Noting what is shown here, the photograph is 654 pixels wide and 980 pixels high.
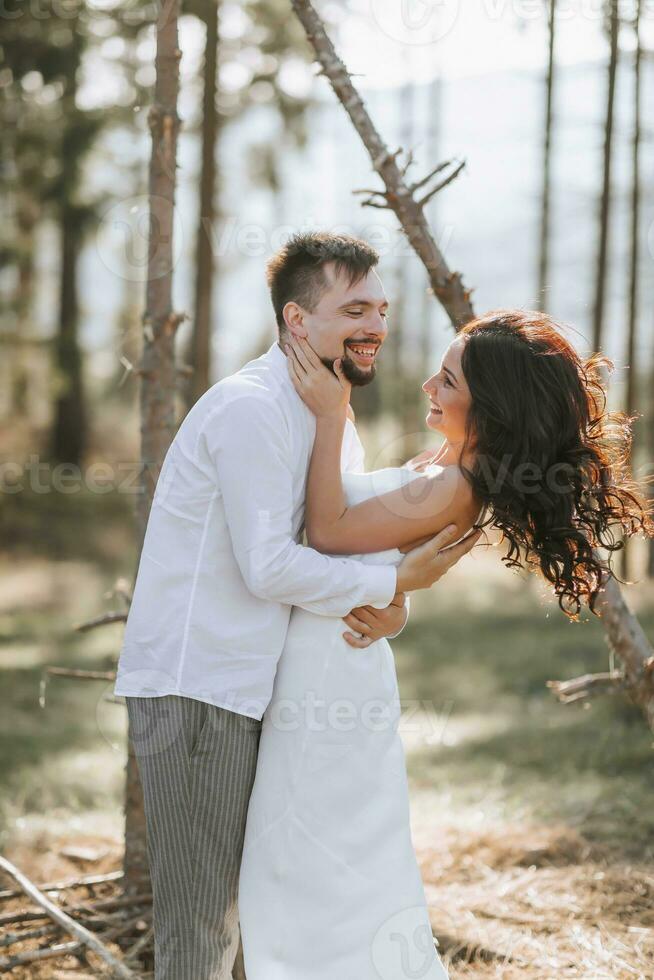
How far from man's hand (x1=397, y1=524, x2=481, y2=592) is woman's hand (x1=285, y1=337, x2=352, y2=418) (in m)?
0.44

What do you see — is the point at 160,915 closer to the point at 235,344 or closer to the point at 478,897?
the point at 478,897

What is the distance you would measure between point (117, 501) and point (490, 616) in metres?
7.91

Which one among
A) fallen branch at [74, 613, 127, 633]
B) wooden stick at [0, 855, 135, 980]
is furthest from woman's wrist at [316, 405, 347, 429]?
wooden stick at [0, 855, 135, 980]

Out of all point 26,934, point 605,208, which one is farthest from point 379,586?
point 605,208

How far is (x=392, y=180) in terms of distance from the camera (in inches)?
147

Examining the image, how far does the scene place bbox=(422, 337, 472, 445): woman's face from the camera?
2861 millimetres

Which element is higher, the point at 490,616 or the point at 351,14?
the point at 351,14

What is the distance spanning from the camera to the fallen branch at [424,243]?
3.65 metres

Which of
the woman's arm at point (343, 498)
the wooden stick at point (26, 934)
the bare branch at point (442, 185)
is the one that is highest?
the bare branch at point (442, 185)

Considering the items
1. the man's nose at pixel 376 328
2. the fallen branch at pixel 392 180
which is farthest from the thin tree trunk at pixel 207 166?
the man's nose at pixel 376 328

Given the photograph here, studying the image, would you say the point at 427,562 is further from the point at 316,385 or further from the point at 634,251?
the point at 634,251

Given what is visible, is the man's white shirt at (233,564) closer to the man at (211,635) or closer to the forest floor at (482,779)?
the man at (211,635)

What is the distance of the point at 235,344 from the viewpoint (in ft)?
85.1

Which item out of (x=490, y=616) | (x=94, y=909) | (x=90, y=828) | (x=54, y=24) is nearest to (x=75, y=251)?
(x=54, y=24)
